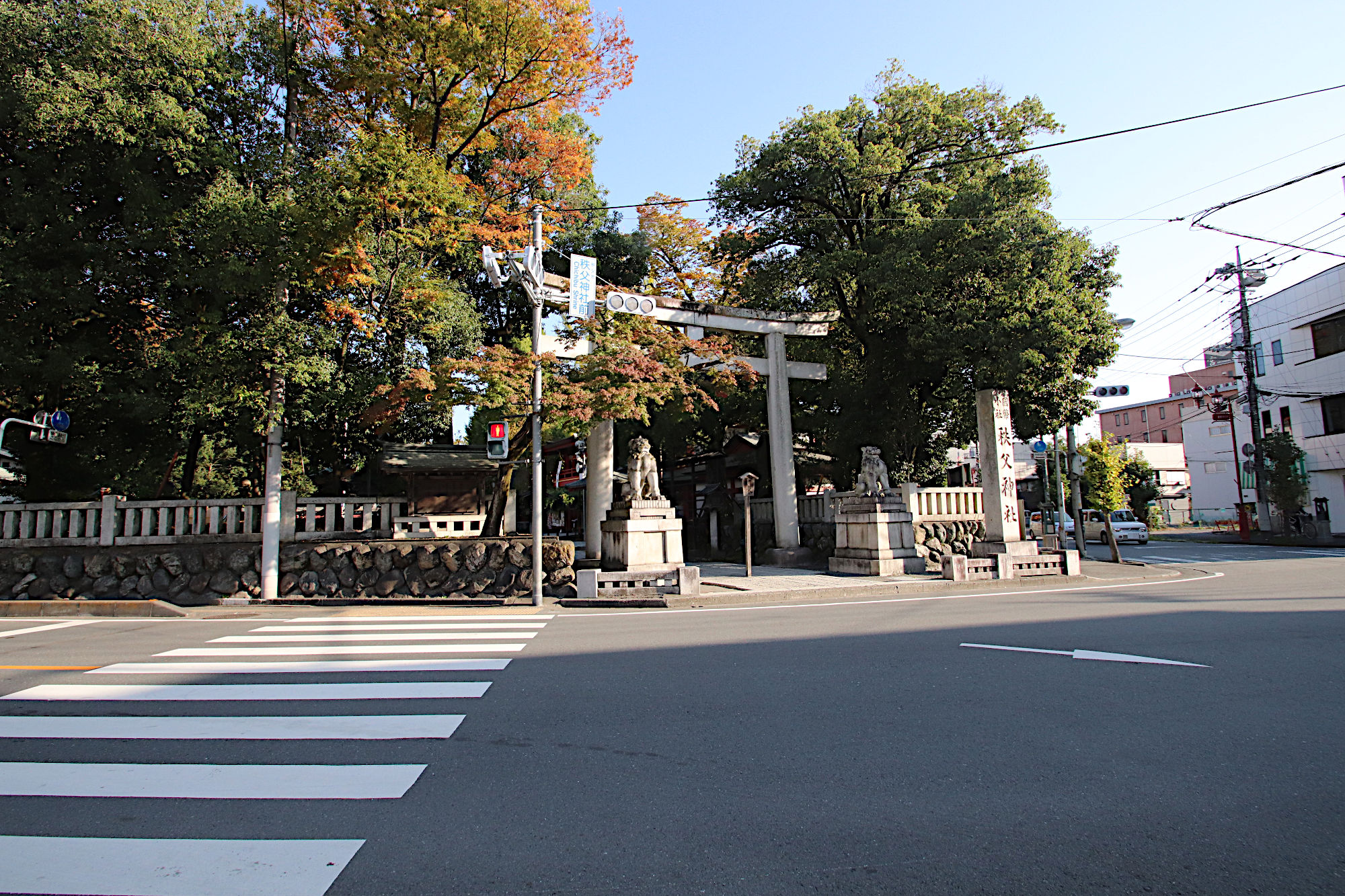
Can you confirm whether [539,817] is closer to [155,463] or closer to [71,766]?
[71,766]

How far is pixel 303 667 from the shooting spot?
23.8 ft

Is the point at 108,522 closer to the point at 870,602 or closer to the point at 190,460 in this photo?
the point at 190,460

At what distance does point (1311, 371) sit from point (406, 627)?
130ft

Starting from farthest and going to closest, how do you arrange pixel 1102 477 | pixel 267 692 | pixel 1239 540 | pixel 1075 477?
pixel 1102 477 < pixel 1239 540 < pixel 1075 477 < pixel 267 692

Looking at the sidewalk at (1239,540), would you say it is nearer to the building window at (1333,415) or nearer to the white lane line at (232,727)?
the building window at (1333,415)

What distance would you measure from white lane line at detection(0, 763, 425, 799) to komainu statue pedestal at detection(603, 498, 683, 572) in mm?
Answer: 10840

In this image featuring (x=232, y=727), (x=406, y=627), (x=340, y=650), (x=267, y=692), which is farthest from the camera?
(x=406, y=627)

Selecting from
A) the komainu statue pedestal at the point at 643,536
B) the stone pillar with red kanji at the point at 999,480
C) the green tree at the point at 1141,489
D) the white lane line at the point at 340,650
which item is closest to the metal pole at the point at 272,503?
the white lane line at the point at 340,650

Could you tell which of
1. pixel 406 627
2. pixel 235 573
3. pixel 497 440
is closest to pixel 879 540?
pixel 497 440

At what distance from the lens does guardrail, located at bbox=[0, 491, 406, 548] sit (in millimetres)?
14383

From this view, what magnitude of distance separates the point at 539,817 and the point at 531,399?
34.6 feet

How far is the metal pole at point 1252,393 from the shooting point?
2988cm

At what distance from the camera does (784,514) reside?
2008 cm

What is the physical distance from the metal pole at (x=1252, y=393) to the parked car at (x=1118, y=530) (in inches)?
169
